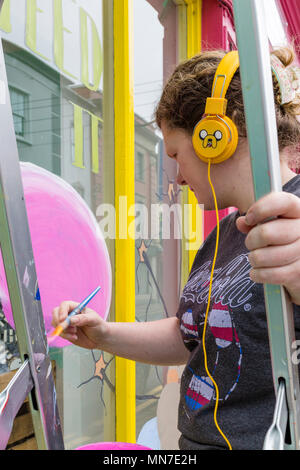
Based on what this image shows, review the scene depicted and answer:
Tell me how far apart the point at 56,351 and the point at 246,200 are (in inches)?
32.8

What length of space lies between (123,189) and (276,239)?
133 cm

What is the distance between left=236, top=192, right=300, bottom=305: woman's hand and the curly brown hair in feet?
1.29

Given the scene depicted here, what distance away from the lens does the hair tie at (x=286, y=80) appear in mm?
700

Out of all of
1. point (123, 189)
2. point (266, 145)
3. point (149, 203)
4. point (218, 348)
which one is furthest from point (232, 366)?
point (149, 203)

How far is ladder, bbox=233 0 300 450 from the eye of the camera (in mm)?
458

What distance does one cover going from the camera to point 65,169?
1442 millimetres

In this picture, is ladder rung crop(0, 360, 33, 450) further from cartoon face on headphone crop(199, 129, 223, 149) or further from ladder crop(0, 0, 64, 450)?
cartoon face on headphone crop(199, 129, 223, 149)

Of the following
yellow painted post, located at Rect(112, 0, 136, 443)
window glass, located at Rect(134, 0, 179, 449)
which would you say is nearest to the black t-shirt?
yellow painted post, located at Rect(112, 0, 136, 443)

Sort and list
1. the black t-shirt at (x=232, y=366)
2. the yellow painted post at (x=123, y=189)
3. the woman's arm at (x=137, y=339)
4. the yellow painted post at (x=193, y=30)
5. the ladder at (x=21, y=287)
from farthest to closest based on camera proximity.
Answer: the yellow painted post at (x=193, y=30)
the yellow painted post at (x=123, y=189)
the woman's arm at (x=137, y=339)
the black t-shirt at (x=232, y=366)
the ladder at (x=21, y=287)

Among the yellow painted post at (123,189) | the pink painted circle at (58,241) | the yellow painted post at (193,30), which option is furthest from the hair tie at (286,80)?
the yellow painted post at (193,30)

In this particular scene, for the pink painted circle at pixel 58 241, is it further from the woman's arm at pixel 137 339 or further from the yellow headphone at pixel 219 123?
the yellow headphone at pixel 219 123

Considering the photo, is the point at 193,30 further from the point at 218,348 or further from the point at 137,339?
the point at 218,348

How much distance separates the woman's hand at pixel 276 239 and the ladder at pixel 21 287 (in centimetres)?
31

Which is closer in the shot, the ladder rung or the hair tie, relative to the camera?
the ladder rung
